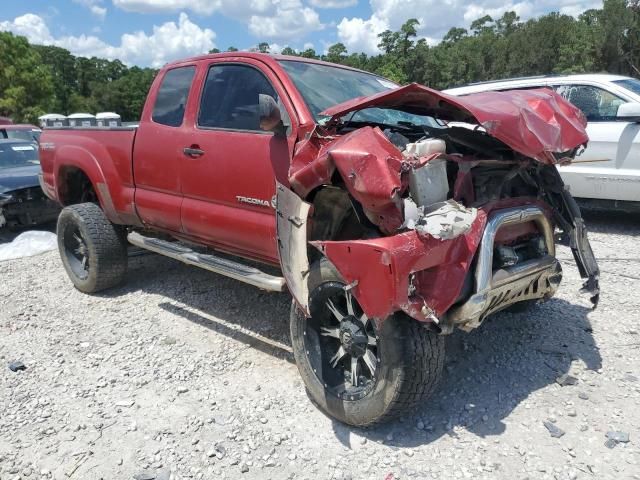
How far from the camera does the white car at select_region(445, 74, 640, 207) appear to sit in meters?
6.22

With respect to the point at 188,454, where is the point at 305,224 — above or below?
above

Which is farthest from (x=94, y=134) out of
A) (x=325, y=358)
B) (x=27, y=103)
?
(x=27, y=103)

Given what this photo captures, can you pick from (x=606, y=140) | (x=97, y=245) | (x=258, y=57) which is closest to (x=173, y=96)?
(x=258, y=57)

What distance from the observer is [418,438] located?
9.51 feet

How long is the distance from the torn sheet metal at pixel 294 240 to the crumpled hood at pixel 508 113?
1.62ft

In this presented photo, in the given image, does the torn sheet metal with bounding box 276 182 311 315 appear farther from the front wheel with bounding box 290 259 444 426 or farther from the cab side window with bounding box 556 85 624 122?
the cab side window with bounding box 556 85 624 122

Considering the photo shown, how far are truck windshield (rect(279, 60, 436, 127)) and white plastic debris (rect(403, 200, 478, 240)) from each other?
39.1 inches

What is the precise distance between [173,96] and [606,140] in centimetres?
490

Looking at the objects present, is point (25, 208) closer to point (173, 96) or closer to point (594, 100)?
point (173, 96)

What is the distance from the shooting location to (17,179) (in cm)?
766

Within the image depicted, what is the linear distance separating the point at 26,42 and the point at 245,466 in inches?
1473

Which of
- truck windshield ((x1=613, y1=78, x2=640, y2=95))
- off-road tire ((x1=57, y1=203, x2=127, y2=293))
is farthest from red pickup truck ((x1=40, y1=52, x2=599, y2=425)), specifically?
truck windshield ((x1=613, y1=78, x2=640, y2=95))

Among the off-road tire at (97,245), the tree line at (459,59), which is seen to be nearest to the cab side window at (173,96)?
the off-road tire at (97,245)

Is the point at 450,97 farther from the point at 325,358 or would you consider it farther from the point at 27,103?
the point at 27,103
